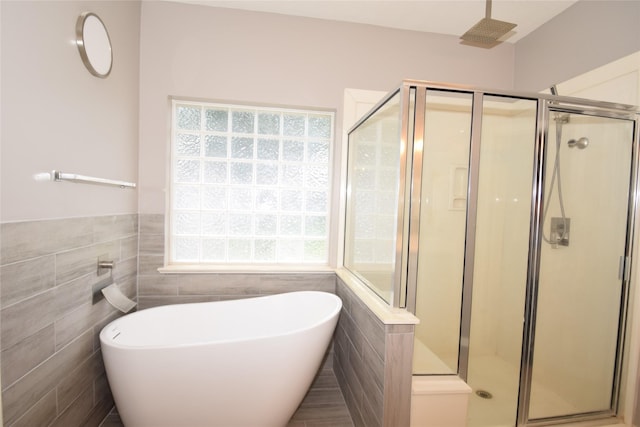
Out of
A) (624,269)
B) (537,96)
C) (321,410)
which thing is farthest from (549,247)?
(321,410)

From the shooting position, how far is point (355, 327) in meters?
1.74

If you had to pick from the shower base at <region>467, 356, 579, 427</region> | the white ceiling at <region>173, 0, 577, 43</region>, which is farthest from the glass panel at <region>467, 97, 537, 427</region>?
the white ceiling at <region>173, 0, 577, 43</region>

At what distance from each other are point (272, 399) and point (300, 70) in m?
2.13

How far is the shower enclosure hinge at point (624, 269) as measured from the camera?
64.8 inches

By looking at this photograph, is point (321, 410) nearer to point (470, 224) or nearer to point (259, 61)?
point (470, 224)

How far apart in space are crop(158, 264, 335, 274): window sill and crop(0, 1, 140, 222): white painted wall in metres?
0.52

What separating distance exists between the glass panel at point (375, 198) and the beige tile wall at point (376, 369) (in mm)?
187

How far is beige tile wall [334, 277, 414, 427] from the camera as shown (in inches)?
51.0

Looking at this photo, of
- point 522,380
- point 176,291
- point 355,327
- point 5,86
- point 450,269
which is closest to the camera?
point 5,86

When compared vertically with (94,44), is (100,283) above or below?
below

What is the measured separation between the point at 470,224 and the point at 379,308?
642 mm

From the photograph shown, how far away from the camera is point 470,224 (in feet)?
4.83

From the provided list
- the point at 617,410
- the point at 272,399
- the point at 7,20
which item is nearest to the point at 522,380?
the point at 617,410

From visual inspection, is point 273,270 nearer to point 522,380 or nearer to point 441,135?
point 441,135
